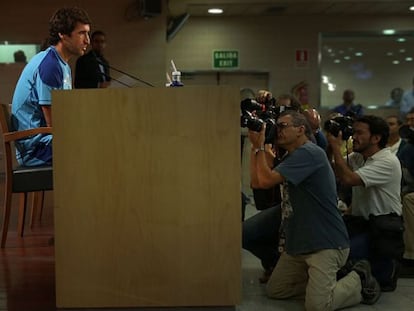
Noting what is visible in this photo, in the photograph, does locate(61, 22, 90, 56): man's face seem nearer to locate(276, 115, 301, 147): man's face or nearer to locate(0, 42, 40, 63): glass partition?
locate(276, 115, 301, 147): man's face

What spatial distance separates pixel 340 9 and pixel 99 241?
737cm

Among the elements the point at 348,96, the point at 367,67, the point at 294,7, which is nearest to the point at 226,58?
the point at 294,7

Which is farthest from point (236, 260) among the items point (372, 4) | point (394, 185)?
point (372, 4)

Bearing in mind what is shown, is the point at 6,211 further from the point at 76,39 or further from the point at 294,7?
the point at 294,7

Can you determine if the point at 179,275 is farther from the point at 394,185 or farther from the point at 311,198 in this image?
the point at 394,185

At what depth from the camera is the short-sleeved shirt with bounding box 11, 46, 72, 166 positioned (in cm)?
265

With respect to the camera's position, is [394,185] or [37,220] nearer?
[394,185]

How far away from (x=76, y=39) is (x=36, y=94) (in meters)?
0.36

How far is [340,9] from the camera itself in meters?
8.38

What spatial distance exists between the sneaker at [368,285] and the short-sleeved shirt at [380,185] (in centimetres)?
35

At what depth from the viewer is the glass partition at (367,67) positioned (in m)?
9.06

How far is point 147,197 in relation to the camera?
2.00 meters

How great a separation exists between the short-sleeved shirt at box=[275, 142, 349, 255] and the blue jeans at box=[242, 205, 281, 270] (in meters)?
0.34

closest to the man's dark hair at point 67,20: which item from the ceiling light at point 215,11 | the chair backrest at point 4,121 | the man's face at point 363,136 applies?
the chair backrest at point 4,121
